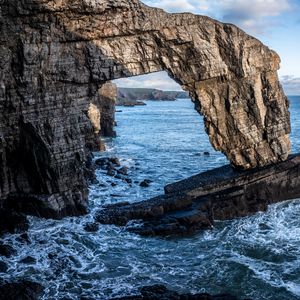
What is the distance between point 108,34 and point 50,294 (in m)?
14.9

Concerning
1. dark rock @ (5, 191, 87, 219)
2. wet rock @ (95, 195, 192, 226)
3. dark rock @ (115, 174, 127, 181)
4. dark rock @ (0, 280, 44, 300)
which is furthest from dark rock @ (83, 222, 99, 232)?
dark rock @ (115, 174, 127, 181)

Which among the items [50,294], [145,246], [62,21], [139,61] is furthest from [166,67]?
[50,294]

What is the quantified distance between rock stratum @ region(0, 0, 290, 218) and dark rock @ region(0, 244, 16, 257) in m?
4.18

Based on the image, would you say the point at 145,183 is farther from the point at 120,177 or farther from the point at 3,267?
the point at 3,267

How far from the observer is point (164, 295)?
16.1 m

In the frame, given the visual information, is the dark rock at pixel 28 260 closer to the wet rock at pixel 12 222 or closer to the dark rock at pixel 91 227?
the wet rock at pixel 12 222

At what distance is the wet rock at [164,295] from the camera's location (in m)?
15.7

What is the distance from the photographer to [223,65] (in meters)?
28.2

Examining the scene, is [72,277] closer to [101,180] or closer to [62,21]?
[62,21]

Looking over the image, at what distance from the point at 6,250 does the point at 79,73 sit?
34.8 feet

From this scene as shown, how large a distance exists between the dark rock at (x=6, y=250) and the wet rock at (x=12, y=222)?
1982 mm

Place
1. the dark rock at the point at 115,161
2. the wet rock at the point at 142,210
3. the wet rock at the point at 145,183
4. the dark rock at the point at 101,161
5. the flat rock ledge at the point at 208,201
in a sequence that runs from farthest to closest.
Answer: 1. the dark rock at the point at 115,161
2. the dark rock at the point at 101,161
3. the wet rock at the point at 145,183
4. the wet rock at the point at 142,210
5. the flat rock ledge at the point at 208,201

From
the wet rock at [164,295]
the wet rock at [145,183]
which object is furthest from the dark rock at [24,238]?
the wet rock at [145,183]

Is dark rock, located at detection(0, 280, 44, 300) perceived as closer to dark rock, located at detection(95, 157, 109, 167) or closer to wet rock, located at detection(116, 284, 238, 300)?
wet rock, located at detection(116, 284, 238, 300)
